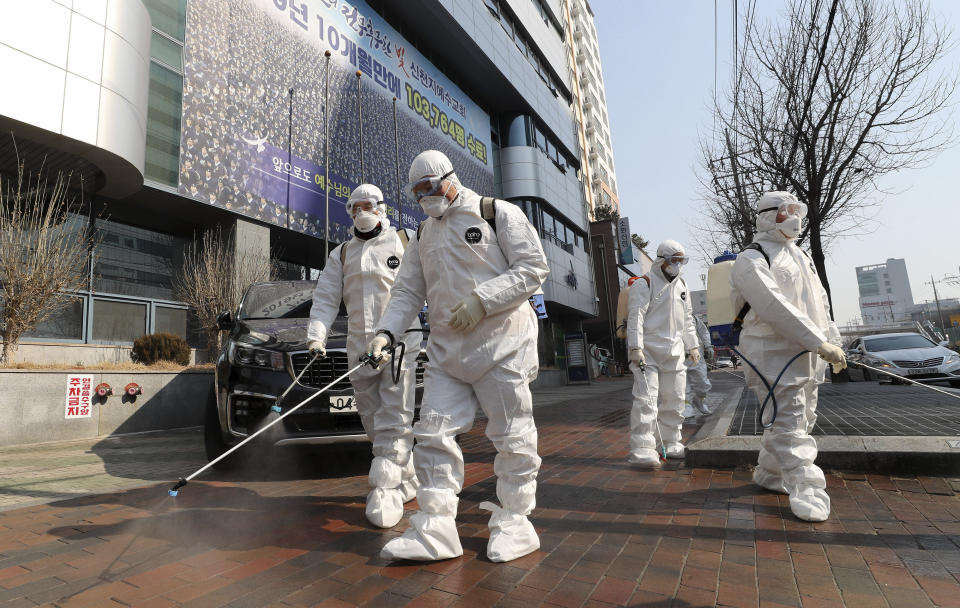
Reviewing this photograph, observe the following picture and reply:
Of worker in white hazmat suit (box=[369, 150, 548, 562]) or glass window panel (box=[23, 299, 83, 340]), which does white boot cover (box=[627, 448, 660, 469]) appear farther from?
glass window panel (box=[23, 299, 83, 340])

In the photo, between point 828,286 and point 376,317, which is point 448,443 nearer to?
point 376,317

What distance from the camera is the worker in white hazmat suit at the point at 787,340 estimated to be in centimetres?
288

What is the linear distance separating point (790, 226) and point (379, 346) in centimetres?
262

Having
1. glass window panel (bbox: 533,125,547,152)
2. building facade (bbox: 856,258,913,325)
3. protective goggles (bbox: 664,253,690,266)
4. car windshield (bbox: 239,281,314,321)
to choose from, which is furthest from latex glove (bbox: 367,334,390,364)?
building facade (bbox: 856,258,913,325)

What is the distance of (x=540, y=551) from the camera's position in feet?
8.13

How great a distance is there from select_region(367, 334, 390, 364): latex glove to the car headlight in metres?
1.88

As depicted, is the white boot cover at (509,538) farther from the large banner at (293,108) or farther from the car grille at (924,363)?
the car grille at (924,363)

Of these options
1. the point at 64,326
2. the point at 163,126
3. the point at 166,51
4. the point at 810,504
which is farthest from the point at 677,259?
the point at 166,51

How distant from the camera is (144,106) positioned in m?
11.4

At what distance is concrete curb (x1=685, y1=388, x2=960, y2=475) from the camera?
3553 millimetres

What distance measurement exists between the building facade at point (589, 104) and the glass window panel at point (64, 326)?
1822 inches

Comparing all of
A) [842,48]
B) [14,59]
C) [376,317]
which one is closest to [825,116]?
[842,48]

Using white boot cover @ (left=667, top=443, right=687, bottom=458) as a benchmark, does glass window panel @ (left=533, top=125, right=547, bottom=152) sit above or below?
above

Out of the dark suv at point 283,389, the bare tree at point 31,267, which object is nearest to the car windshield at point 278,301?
the dark suv at point 283,389
